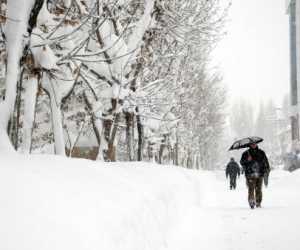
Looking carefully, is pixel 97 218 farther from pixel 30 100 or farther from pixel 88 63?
pixel 88 63

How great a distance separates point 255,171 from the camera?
12375 mm

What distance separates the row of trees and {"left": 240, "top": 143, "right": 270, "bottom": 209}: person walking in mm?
2435

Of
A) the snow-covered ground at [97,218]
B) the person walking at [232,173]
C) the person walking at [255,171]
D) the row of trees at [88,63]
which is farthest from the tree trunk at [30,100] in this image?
the person walking at [232,173]

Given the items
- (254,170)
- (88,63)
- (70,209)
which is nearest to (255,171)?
(254,170)

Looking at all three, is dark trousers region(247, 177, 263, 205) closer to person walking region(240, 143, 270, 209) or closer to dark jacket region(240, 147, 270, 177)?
person walking region(240, 143, 270, 209)

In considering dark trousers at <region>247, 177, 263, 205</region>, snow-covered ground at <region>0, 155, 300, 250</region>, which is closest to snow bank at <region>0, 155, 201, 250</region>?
snow-covered ground at <region>0, 155, 300, 250</region>

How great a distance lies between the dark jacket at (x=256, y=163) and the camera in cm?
1241

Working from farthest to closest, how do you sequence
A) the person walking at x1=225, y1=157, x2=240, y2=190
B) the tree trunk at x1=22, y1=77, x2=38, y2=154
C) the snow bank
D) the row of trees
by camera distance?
the person walking at x1=225, y1=157, x2=240, y2=190, the tree trunk at x1=22, y1=77, x2=38, y2=154, the row of trees, the snow bank

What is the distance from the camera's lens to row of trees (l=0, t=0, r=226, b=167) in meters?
6.62

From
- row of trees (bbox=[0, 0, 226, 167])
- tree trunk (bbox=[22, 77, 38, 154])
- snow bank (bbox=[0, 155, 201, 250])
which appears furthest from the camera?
tree trunk (bbox=[22, 77, 38, 154])

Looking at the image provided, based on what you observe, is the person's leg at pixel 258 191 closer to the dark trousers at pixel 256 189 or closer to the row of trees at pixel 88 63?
the dark trousers at pixel 256 189

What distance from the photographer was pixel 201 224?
934 centimetres

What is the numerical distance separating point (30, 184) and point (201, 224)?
21.2ft

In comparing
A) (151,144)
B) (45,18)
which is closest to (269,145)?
(151,144)
